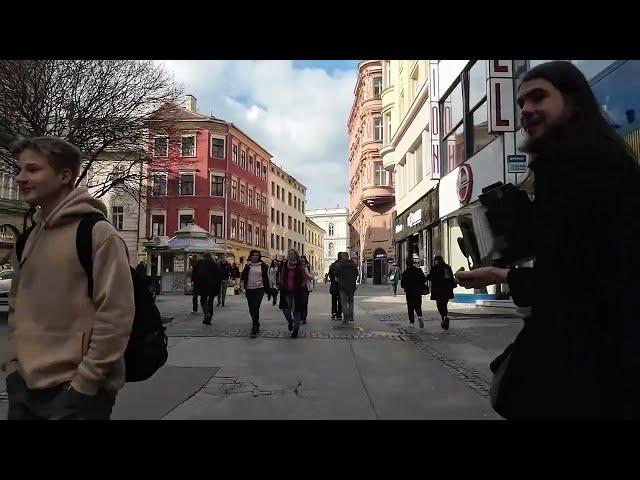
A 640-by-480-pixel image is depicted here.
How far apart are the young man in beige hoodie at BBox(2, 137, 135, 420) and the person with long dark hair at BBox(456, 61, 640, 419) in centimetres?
138

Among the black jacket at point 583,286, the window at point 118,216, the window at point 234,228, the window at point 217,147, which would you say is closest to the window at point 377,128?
the window at point 217,147

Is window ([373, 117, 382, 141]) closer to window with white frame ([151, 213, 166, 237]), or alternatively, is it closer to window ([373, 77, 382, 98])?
window ([373, 77, 382, 98])

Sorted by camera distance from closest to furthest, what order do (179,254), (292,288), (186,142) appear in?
(292,288)
(186,142)
(179,254)

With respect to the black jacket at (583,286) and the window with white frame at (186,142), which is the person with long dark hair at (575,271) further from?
the window with white frame at (186,142)

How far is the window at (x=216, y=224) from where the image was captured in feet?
161

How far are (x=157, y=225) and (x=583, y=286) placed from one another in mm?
49199

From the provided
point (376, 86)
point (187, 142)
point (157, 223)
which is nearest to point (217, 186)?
point (157, 223)

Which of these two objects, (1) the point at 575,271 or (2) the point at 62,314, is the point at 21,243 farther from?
(1) the point at 575,271

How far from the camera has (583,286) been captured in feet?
4.78
